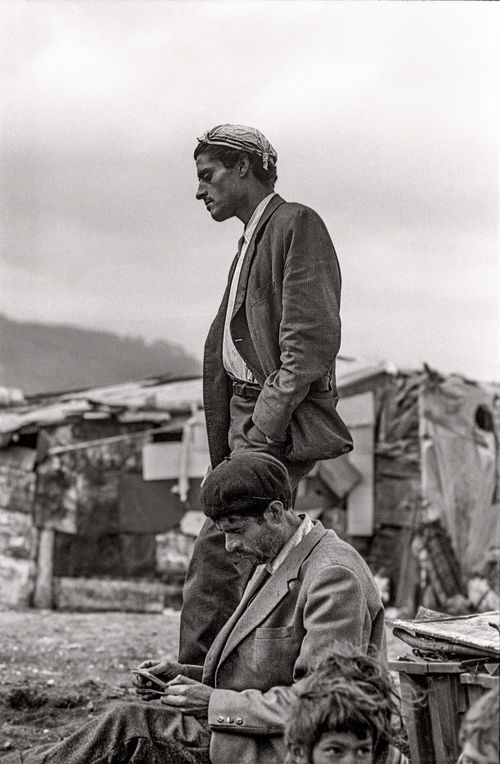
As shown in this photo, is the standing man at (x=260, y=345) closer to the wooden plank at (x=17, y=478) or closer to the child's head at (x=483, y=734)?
the child's head at (x=483, y=734)

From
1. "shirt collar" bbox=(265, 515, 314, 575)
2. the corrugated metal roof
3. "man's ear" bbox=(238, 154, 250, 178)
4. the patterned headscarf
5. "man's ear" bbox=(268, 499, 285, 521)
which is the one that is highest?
the corrugated metal roof

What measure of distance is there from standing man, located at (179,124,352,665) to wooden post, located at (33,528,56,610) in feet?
27.2

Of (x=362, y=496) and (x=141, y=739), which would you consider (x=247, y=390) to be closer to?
(x=141, y=739)

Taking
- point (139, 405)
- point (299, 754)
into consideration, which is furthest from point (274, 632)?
point (139, 405)

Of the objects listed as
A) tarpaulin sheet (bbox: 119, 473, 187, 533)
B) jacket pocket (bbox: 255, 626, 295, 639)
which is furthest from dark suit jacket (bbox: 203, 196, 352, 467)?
tarpaulin sheet (bbox: 119, 473, 187, 533)

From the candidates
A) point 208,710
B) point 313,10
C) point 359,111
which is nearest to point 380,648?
point 208,710

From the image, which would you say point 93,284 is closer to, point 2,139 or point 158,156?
point 158,156

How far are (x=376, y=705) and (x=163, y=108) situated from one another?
9.87 m

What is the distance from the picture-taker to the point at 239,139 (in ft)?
14.1

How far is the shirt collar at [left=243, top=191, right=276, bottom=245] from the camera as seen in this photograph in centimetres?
438

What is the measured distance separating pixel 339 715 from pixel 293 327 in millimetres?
1777

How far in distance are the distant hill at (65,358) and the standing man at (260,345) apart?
9.87 meters

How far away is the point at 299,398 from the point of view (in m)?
4.11

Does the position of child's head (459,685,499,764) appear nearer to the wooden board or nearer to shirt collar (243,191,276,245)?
the wooden board
